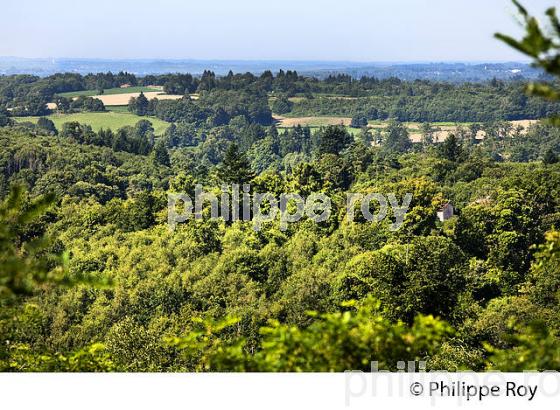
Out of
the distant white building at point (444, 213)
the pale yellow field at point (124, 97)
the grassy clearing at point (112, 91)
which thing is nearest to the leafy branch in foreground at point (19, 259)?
the distant white building at point (444, 213)

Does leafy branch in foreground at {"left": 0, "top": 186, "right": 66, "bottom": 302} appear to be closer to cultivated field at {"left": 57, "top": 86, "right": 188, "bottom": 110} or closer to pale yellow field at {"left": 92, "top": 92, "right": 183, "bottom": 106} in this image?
cultivated field at {"left": 57, "top": 86, "right": 188, "bottom": 110}

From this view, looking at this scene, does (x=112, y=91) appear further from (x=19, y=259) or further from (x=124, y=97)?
(x=19, y=259)

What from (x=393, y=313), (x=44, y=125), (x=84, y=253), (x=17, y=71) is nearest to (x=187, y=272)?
(x=84, y=253)

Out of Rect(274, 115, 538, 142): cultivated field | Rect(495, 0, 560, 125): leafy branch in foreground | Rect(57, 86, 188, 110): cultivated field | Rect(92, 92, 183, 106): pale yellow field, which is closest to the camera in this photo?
Rect(495, 0, 560, 125): leafy branch in foreground

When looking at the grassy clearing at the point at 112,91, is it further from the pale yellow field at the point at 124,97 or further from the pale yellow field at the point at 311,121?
the pale yellow field at the point at 311,121

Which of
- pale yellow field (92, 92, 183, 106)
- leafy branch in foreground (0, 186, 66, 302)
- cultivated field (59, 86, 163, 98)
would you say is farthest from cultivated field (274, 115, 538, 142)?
leafy branch in foreground (0, 186, 66, 302)

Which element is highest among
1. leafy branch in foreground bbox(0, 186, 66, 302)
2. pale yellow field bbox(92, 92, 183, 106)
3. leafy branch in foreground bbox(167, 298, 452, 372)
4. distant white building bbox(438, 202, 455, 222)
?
leafy branch in foreground bbox(0, 186, 66, 302)
